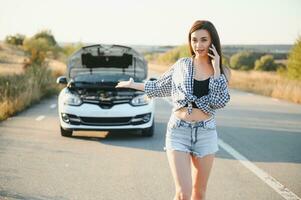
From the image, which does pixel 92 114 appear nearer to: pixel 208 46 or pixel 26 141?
pixel 26 141

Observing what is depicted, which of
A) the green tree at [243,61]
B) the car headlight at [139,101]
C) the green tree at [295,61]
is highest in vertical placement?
the car headlight at [139,101]

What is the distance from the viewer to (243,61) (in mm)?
123688

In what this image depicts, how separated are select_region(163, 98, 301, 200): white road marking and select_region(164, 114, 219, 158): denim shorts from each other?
84.7 inches

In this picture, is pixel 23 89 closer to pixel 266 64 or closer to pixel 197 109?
pixel 197 109

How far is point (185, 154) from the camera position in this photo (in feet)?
12.9

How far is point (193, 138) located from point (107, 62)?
7.69 meters

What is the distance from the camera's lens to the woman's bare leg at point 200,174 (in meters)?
4.00

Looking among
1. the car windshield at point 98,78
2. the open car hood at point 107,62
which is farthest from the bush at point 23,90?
the car windshield at point 98,78

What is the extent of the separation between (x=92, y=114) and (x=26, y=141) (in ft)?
4.44

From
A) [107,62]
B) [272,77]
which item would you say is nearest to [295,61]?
[272,77]

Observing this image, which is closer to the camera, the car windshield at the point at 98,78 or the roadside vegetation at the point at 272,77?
the car windshield at the point at 98,78

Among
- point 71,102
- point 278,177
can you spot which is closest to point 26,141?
point 71,102

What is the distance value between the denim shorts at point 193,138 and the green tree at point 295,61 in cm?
4314

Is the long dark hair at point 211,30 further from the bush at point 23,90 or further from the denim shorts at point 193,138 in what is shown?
the bush at point 23,90
